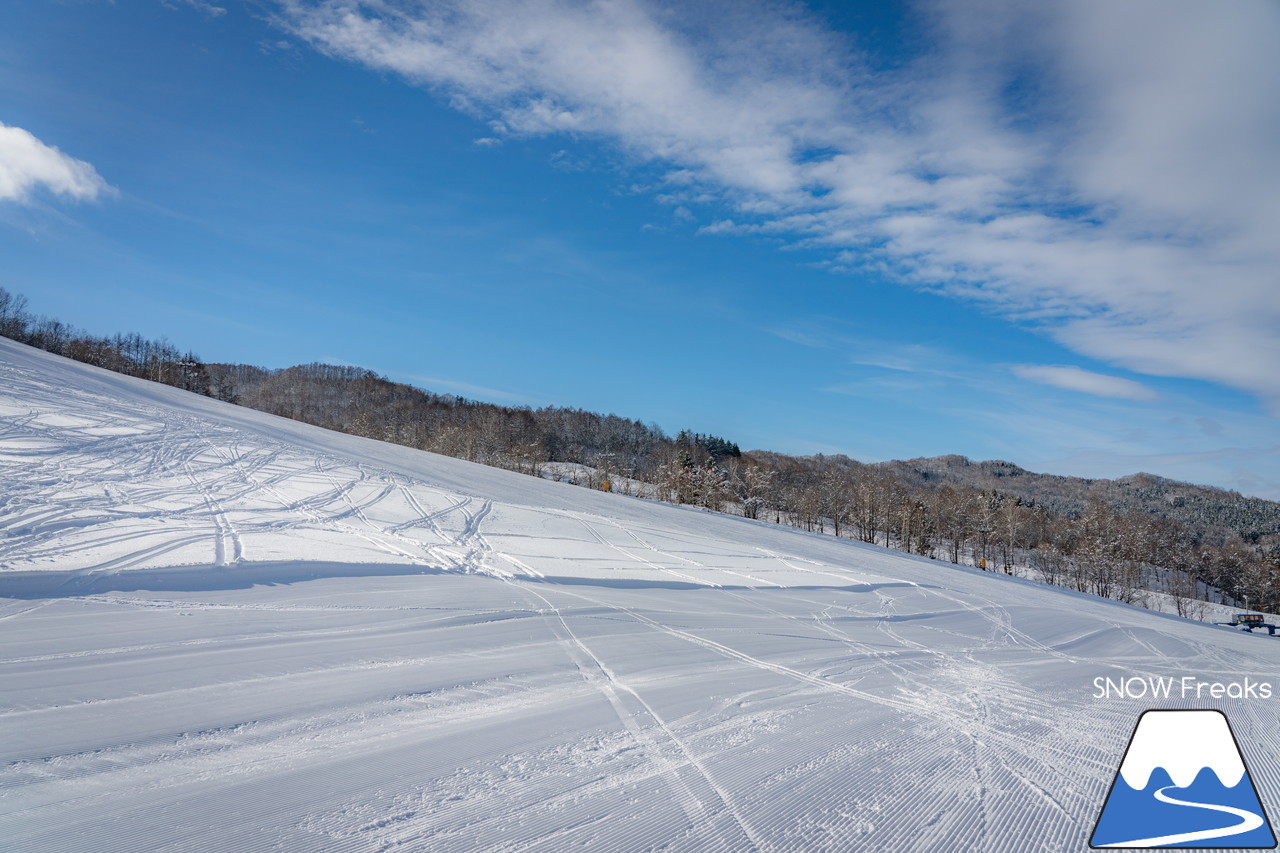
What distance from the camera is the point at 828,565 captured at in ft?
51.0

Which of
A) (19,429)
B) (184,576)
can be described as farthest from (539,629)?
(19,429)

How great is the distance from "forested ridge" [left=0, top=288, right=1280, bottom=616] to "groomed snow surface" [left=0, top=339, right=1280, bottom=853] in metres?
27.0

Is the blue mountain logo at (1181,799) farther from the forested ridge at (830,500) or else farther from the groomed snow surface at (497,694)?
the forested ridge at (830,500)

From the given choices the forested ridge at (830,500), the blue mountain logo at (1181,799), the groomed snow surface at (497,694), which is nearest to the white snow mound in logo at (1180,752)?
the blue mountain logo at (1181,799)

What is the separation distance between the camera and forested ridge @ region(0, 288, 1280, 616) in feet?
→ 158

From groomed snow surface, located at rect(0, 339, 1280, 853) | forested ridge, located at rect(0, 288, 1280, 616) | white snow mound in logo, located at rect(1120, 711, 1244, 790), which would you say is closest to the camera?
groomed snow surface, located at rect(0, 339, 1280, 853)

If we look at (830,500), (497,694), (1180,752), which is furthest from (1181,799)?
(830,500)

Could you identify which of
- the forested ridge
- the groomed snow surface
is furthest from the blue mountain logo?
the forested ridge

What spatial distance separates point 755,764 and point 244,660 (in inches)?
178

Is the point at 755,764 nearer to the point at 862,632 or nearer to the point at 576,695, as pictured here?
the point at 576,695

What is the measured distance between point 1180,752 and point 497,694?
4.94 metres

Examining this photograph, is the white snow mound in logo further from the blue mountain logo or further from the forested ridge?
the forested ridge

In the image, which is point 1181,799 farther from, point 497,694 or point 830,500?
point 830,500

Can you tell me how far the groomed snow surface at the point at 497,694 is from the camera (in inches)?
127
